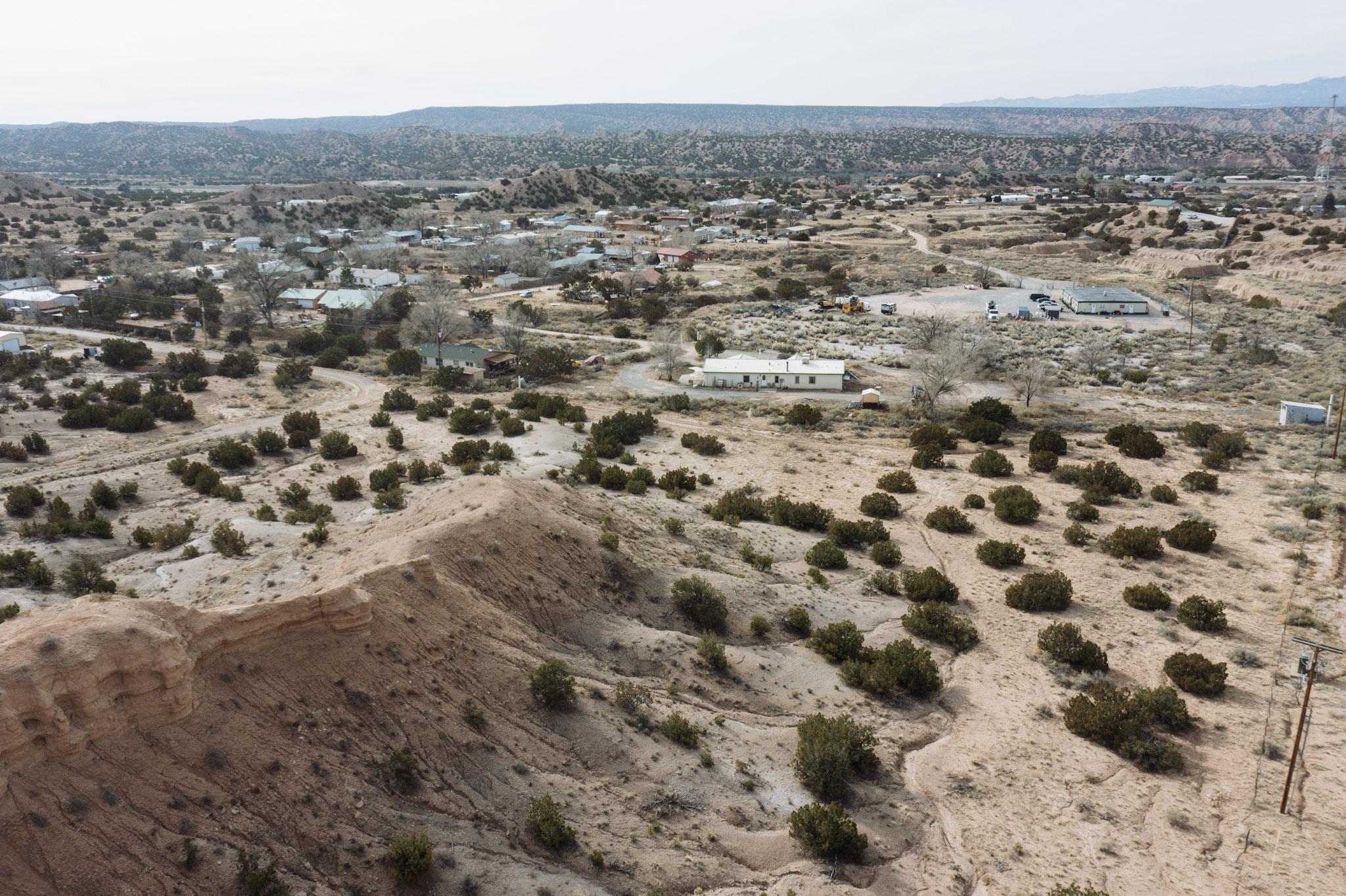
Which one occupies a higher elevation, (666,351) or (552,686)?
(666,351)

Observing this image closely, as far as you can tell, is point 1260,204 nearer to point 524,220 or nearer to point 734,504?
point 524,220

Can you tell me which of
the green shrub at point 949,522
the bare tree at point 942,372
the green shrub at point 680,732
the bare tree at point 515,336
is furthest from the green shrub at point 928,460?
the bare tree at point 515,336

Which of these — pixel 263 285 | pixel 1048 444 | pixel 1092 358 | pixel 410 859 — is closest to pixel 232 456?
pixel 410 859

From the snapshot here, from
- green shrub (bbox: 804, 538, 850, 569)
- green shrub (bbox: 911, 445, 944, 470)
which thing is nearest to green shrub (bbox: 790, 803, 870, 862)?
green shrub (bbox: 804, 538, 850, 569)

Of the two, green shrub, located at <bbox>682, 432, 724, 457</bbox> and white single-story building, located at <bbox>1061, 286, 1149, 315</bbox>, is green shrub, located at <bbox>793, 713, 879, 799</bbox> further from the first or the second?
white single-story building, located at <bbox>1061, 286, 1149, 315</bbox>

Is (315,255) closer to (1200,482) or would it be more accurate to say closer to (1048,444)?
(1048,444)

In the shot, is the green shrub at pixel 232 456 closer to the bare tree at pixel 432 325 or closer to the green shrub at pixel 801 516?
the green shrub at pixel 801 516

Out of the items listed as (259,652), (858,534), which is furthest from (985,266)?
(259,652)
